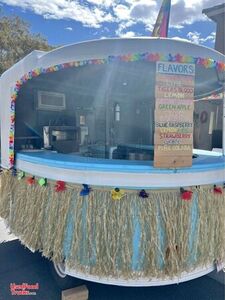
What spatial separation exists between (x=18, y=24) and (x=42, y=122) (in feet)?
48.8

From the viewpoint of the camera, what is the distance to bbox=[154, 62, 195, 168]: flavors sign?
7.78 feet

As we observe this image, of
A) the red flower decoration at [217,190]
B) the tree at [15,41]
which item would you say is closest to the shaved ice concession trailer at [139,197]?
the red flower decoration at [217,190]

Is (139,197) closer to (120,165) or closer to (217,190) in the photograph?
(120,165)

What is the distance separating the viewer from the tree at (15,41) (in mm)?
15094

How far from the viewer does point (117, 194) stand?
2389 mm

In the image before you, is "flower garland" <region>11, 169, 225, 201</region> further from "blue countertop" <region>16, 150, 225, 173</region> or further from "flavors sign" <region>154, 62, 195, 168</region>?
"flavors sign" <region>154, 62, 195, 168</region>

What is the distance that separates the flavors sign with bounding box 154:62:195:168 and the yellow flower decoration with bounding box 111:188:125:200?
0.40m

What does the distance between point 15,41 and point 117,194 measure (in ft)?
52.7

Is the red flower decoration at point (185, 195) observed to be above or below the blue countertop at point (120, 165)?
below

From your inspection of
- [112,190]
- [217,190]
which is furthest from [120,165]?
[217,190]

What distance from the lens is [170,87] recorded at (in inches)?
94.1

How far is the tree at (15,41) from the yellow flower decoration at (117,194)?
1409cm

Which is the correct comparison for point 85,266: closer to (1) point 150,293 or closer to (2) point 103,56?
(1) point 150,293

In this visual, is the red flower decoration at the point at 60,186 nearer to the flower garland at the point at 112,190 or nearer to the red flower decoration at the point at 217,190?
the flower garland at the point at 112,190
